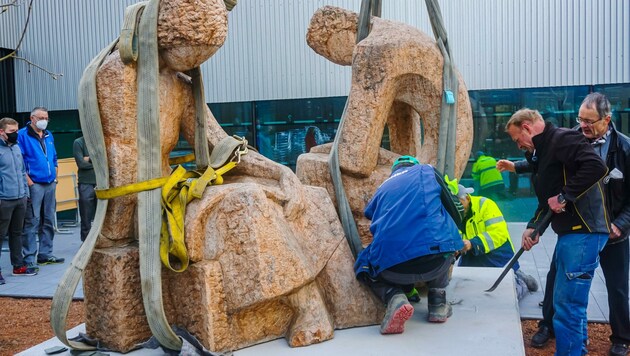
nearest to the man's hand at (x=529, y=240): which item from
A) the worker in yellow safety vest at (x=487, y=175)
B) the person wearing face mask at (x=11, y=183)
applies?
the worker in yellow safety vest at (x=487, y=175)

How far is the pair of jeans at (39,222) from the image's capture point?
7801 millimetres

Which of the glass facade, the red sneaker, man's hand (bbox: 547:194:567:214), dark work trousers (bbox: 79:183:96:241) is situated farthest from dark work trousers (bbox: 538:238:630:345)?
dark work trousers (bbox: 79:183:96:241)

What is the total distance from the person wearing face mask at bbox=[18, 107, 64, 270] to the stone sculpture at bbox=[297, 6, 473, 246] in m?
4.11

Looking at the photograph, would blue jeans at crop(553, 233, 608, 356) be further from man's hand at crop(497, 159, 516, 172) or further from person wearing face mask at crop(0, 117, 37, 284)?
person wearing face mask at crop(0, 117, 37, 284)

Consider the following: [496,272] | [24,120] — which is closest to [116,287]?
[496,272]

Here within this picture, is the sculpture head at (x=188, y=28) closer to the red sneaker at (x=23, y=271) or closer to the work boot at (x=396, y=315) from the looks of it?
the work boot at (x=396, y=315)

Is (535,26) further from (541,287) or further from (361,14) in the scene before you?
(361,14)

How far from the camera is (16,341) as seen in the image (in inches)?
209

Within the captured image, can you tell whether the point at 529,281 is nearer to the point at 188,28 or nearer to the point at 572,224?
the point at 572,224

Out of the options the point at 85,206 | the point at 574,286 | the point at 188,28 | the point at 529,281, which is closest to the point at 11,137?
the point at 85,206

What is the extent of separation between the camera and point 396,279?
154 inches

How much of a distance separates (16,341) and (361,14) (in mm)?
3650

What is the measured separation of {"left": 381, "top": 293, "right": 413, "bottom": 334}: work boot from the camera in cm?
376

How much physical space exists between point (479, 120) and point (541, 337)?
5983mm
